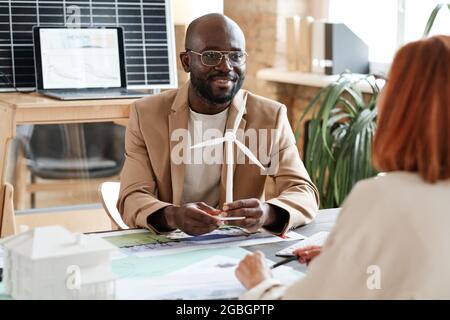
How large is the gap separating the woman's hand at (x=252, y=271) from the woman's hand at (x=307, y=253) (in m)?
0.22

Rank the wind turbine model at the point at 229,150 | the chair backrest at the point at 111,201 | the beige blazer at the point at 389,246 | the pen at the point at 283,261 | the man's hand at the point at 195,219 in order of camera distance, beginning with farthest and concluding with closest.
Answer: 1. the chair backrest at the point at 111,201
2. the wind turbine model at the point at 229,150
3. the man's hand at the point at 195,219
4. the pen at the point at 283,261
5. the beige blazer at the point at 389,246

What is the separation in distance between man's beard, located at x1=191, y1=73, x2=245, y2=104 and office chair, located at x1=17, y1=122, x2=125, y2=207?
2689 millimetres

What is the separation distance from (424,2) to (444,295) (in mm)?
2970

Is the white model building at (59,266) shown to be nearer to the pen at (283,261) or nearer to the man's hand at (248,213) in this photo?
the pen at (283,261)

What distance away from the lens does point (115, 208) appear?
2.58 m

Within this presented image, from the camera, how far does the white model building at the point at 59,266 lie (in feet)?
4.74

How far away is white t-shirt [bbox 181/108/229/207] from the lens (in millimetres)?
2348

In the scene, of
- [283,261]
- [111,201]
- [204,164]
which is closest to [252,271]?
[283,261]

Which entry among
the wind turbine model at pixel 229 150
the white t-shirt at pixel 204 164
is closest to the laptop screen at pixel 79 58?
the white t-shirt at pixel 204 164

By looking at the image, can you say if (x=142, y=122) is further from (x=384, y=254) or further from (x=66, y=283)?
(x=384, y=254)

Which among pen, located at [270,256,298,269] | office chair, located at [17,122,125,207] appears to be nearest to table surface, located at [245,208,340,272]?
pen, located at [270,256,298,269]

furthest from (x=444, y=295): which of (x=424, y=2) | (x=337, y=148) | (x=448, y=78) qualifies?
(x=424, y=2)

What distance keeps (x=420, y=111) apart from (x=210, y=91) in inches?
42.7

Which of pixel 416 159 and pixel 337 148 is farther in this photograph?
pixel 337 148
